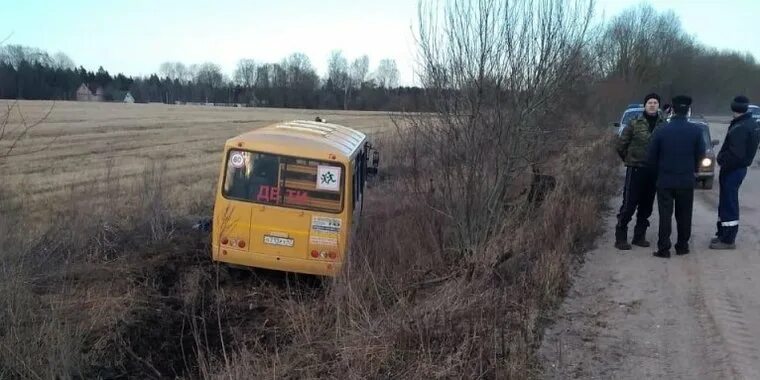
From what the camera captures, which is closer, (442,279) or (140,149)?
(442,279)

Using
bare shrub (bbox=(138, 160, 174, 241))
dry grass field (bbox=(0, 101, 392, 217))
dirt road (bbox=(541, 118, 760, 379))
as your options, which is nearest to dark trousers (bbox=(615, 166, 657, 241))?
dirt road (bbox=(541, 118, 760, 379))

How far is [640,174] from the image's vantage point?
852 cm

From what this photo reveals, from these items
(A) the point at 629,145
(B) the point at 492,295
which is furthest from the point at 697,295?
(A) the point at 629,145

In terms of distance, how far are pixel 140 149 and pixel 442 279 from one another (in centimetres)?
2612

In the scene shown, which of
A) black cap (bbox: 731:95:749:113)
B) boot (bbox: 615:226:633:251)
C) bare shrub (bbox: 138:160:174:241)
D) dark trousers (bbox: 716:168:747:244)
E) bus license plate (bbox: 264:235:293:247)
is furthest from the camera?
bare shrub (bbox: 138:160:174:241)

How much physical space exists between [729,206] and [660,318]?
10.5 ft

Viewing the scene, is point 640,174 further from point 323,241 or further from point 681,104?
point 323,241

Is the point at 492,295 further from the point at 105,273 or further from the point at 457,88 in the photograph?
the point at 105,273

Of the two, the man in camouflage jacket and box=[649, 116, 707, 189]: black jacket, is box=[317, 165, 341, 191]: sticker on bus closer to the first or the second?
the man in camouflage jacket

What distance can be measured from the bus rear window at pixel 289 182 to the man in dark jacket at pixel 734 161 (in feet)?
16.2

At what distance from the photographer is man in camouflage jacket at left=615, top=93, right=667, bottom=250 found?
8.49 metres

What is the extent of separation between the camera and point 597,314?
606 cm

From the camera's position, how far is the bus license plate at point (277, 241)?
8680 millimetres

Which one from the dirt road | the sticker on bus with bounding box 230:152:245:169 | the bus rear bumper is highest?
the sticker on bus with bounding box 230:152:245:169
